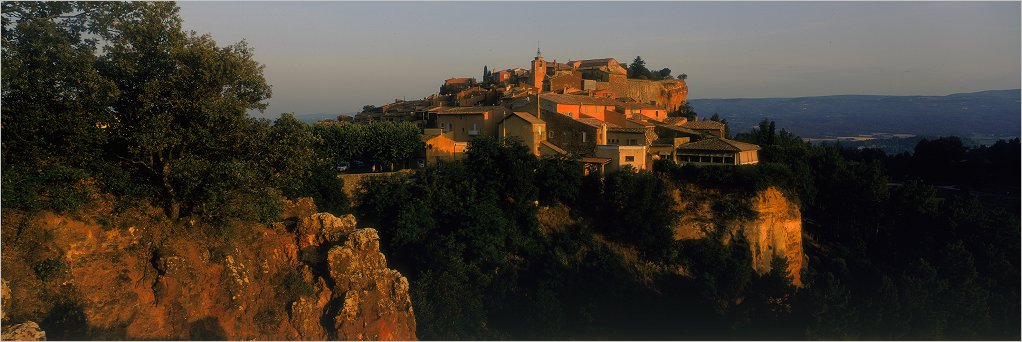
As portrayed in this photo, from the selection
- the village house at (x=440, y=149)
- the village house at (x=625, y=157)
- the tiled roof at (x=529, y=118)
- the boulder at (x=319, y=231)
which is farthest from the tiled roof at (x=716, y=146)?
the boulder at (x=319, y=231)

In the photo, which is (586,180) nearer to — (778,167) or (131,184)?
(778,167)

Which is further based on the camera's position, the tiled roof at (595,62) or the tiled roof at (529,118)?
the tiled roof at (595,62)

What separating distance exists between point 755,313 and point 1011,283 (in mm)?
12255

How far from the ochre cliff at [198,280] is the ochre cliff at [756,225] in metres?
13.5

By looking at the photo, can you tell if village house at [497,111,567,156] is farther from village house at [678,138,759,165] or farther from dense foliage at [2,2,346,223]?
dense foliage at [2,2,346,223]

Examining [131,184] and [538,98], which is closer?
[131,184]

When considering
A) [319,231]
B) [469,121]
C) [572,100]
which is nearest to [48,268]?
[319,231]

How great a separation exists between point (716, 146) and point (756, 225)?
381cm

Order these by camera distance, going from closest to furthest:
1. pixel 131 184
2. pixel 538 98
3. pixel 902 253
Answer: pixel 131 184 → pixel 902 253 → pixel 538 98

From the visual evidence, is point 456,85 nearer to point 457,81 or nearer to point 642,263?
point 457,81

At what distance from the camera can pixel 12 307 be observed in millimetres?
11742

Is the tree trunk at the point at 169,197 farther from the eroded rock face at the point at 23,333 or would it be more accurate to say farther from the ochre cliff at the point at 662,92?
the ochre cliff at the point at 662,92

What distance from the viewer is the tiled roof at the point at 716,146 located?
2709 centimetres

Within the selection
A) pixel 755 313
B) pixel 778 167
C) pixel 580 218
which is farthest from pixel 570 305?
pixel 778 167
